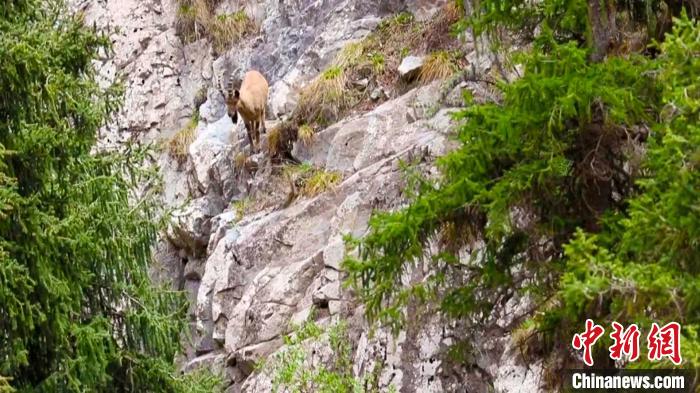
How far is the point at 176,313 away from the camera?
10.9m

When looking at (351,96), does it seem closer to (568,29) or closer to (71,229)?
(71,229)

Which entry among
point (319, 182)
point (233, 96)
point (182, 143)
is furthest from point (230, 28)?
point (319, 182)

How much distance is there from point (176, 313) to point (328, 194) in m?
3.93

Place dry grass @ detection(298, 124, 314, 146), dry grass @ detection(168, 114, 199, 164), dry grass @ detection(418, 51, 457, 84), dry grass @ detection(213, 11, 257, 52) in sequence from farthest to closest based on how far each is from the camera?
dry grass @ detection(213, 11, 257, 52), dry grass @ detection(168, 114, 199, 164), dry grass @ detection(298, 124, 314, 146), dry grass @ detection(418, 51, 457, 84)

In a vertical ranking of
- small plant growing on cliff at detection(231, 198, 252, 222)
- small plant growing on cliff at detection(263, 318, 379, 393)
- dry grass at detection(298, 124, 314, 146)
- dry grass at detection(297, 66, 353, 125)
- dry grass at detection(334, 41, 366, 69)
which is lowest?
small plant growing on cliff at detection(263, 318, 379, 393)

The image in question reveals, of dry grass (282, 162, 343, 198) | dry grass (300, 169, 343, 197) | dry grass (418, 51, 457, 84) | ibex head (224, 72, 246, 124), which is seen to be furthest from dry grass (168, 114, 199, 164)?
dry grass (418, 51, 457, 84)

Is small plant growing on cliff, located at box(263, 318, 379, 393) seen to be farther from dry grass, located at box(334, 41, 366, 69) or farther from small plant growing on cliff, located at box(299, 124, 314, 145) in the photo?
dry grass, located at box(334, 41, 366, 69)

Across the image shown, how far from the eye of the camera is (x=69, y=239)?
373 inches

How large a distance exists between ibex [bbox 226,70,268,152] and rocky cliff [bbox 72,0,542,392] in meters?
0.27

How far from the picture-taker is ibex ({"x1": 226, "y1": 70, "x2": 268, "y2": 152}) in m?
16.5

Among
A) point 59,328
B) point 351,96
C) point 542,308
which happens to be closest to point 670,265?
point 542,308

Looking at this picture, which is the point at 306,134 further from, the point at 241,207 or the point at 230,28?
the point at 230,28

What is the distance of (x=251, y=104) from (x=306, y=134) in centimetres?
109

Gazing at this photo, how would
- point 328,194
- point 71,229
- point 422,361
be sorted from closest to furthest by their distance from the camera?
point 71,229 → point 422,361 → point 328,194
